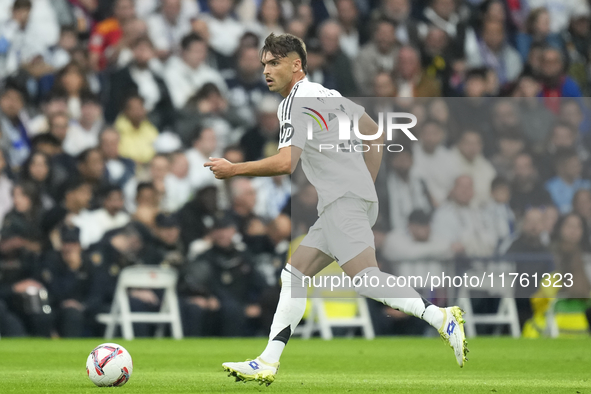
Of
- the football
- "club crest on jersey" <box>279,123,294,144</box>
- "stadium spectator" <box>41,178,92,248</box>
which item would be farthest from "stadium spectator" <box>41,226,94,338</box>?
"club crest on jersey" <box>279,123,294,144</box>

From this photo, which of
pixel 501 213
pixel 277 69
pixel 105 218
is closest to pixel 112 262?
pixel 105 218

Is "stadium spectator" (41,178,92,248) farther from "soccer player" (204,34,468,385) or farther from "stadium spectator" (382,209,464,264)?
"soccer player" (204,34,468,385)

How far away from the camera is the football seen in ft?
21.4

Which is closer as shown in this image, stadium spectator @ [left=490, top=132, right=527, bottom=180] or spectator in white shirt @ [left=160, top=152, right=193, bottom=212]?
spectator in white shirt @ [left=160, top=152, right=193, bottom=212]

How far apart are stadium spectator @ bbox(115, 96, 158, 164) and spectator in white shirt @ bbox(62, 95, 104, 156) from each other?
32cm

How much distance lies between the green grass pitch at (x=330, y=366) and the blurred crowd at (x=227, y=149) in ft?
3.36

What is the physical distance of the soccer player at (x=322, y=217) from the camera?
6367 mm

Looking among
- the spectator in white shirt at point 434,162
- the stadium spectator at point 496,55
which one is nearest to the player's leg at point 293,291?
the spectator in white shirt at point 434,162

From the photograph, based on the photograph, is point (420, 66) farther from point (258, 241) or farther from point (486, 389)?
point (486, 389)

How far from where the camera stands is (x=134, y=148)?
550 inches

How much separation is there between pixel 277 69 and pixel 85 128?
771 centimetres

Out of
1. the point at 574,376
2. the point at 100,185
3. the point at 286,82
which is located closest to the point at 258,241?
the point at 100,185

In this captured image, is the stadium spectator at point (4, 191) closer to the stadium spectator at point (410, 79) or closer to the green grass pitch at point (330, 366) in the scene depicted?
the green grass pitch at point (330, 366)

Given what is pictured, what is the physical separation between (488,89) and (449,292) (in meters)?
3.40
